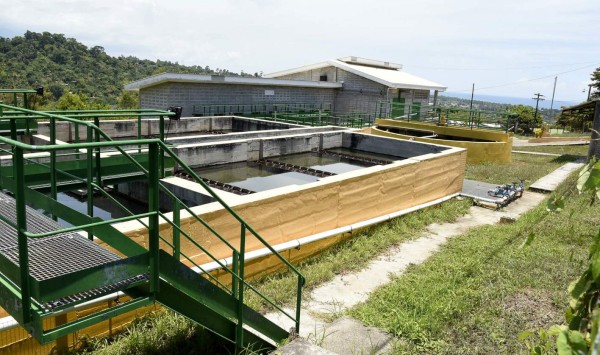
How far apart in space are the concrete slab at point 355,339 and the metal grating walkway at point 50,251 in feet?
8.49

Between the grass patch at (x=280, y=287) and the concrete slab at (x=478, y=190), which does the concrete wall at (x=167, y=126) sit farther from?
the grass patch at (x=280, y=287)

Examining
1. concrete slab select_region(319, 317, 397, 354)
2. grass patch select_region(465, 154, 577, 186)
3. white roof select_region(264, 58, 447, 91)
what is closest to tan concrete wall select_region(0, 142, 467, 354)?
concrete slab select_region(319, 317, 397, 354)

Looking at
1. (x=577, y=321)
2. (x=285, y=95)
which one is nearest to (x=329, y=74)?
(x=285, y=95)

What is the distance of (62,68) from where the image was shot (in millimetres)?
64375

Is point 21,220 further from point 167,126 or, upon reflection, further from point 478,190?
point 167,126

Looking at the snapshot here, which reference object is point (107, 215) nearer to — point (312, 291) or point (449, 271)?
point (312, 291)

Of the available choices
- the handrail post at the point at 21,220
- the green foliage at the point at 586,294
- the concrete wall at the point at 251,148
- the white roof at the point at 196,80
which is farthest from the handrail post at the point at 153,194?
the white roof at the point at 196,80

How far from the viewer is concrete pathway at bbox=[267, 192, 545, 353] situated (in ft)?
19.7

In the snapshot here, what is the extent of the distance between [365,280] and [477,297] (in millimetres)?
1726

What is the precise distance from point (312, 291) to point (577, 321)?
555cm

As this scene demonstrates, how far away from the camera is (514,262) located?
25.0 feet

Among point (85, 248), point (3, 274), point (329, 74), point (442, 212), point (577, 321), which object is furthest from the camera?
point (329, 74)

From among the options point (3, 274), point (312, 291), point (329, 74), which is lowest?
point (312, 291)

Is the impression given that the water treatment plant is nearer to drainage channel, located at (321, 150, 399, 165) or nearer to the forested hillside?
drainage channel, located at (321, 150, 399, 165)
